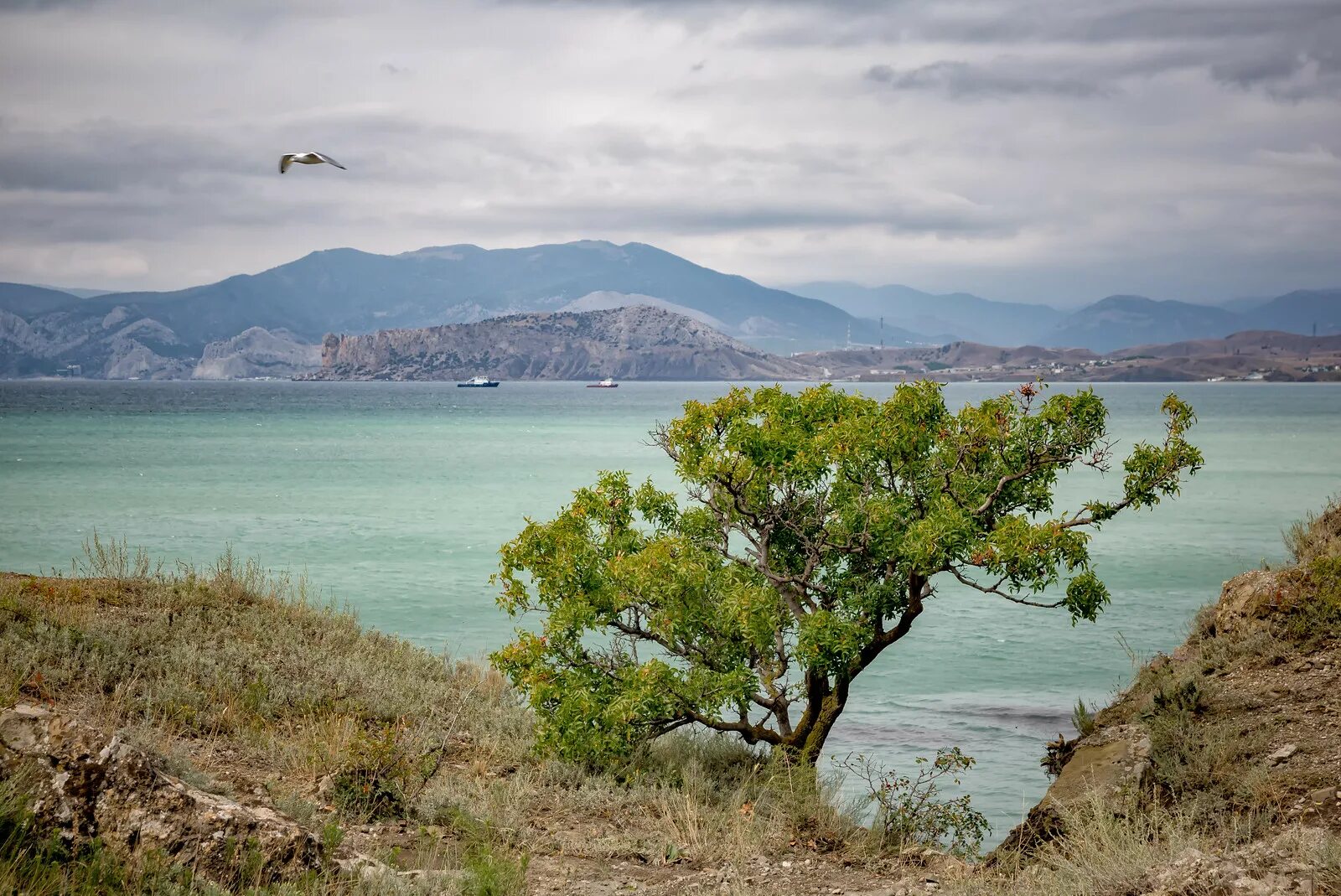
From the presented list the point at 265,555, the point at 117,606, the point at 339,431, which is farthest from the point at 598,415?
the point at 117,606

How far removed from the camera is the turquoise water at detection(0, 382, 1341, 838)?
1992cm

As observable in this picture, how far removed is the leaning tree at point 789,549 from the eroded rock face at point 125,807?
4.63 m

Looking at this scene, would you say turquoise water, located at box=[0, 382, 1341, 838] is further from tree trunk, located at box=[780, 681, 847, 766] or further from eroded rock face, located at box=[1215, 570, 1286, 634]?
eroded rock face, located at box=[1215, 570, 1286, 634]

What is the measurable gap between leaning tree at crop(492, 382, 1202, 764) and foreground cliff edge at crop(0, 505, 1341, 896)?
0.90m

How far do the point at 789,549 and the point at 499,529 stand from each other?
3169 cm

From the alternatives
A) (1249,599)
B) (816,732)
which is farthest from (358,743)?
(1249,599)

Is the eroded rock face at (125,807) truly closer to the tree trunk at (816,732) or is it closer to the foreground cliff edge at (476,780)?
the foreground cliff edge at (476,780)

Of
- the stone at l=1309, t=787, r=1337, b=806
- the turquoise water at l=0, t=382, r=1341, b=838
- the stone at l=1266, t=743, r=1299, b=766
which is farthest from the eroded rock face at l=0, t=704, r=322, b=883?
the turquoise water at l=0, t=382, r=1341, b=838

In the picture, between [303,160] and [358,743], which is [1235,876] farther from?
[303,160]

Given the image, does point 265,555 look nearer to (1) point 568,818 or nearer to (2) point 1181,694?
(1) point 568,818

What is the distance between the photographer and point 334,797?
9414 mm

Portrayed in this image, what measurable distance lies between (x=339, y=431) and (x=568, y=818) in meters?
98.5

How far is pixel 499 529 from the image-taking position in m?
43.2

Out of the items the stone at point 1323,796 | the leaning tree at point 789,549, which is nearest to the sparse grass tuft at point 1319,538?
the leaning tree at point 789,549
